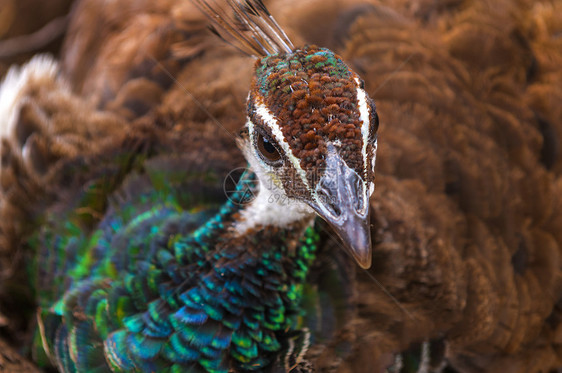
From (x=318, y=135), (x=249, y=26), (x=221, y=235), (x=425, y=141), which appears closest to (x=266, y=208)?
(x=221, y=235)

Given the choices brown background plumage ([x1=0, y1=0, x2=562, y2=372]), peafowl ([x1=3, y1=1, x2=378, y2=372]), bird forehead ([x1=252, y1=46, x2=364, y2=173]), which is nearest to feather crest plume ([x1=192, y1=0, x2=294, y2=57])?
peafowl ([x1=3, y1=1, x2=378, y2=372])

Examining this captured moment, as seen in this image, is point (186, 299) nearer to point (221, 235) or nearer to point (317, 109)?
point (221, 235)

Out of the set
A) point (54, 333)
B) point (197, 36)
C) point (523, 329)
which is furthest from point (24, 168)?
point (523, 329)

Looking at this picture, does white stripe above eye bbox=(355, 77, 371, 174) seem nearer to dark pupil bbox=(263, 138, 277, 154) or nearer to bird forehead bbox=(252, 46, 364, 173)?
bird forehead bbox=(252, 46, 364, 173)

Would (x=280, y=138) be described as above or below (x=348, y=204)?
above

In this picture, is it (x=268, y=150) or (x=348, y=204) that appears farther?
(x=268, y=150)

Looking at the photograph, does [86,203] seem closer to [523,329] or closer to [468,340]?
[468,340]

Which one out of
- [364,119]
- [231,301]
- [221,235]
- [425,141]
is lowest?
[425,141]
